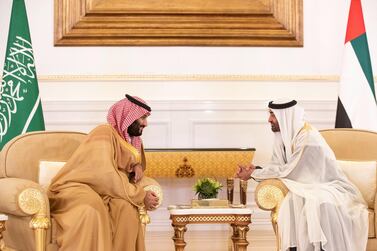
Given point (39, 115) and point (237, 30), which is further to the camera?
point (237, 30)

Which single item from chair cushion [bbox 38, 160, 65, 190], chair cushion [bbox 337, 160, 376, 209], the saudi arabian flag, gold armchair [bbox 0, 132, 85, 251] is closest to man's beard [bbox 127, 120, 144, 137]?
gold armchair [bbox 0, 132, 85, 251]

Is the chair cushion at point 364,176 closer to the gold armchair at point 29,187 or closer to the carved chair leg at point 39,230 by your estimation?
the gold armchair at point 29,187

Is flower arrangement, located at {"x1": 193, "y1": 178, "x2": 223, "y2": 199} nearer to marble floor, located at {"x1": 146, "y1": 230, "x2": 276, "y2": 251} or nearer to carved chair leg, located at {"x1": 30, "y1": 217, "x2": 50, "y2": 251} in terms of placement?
marble floor, located at {"x1": 146, "y1": 230, "x2": 276, "y2": 251}

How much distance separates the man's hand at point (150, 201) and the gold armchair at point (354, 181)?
2.42 ft

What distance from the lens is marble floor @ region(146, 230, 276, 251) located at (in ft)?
22.1

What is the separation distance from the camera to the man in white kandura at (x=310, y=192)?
4945mm

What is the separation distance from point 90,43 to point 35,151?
190cm

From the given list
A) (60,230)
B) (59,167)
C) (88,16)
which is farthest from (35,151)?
(88,16)

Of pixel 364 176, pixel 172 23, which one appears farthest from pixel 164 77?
pixel 364 176

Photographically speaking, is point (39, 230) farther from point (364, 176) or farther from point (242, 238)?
point (364, 176)

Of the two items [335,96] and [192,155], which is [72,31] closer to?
[192,155]

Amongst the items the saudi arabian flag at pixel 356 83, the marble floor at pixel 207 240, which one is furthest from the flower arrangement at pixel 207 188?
the saudi arabian flag at pixel 356 83

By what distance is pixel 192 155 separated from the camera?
6.35 metres

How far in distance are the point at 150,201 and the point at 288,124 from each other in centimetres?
130
